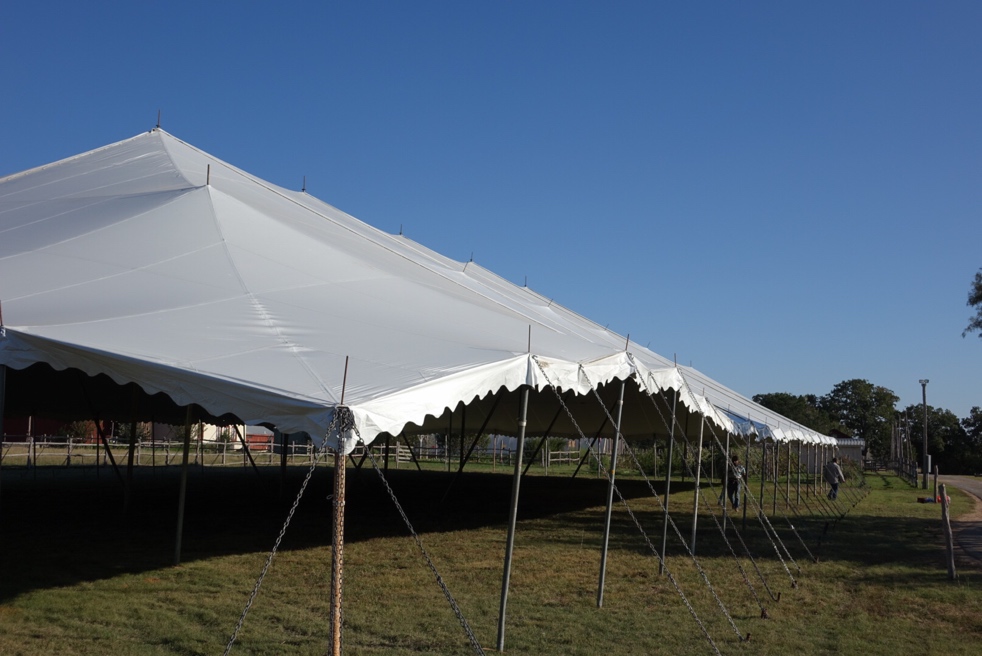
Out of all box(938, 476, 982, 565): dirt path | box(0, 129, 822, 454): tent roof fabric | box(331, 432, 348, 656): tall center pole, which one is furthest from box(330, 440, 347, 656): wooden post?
box(938, 476, 982, 565): dirt path

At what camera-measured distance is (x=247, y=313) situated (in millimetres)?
7273

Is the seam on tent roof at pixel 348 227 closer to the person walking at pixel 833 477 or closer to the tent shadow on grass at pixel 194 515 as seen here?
the tent shadow on grass at pixel 194 515

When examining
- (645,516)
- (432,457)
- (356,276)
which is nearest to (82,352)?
(356,276)

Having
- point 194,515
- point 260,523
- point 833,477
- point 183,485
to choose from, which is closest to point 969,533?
point 833,477

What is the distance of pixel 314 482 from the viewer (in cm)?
2261

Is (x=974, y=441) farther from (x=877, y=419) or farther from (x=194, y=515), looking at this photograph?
(x=194, y=515)

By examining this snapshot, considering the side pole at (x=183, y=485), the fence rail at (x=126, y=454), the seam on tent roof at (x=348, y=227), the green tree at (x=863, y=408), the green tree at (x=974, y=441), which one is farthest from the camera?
the green tree at (x=863, y=408)

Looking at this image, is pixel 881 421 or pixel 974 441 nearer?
pixel 974 441

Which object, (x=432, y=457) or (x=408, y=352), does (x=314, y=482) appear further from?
(x=432, y=457)

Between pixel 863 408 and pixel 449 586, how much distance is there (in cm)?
9966

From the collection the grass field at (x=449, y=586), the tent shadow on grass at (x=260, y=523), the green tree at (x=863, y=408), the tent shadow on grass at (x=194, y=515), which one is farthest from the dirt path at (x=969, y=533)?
the green tree at (x=863, y=408)

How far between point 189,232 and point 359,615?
415 cm

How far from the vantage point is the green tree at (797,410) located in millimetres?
69875

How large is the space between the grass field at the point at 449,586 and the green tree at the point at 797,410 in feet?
186
